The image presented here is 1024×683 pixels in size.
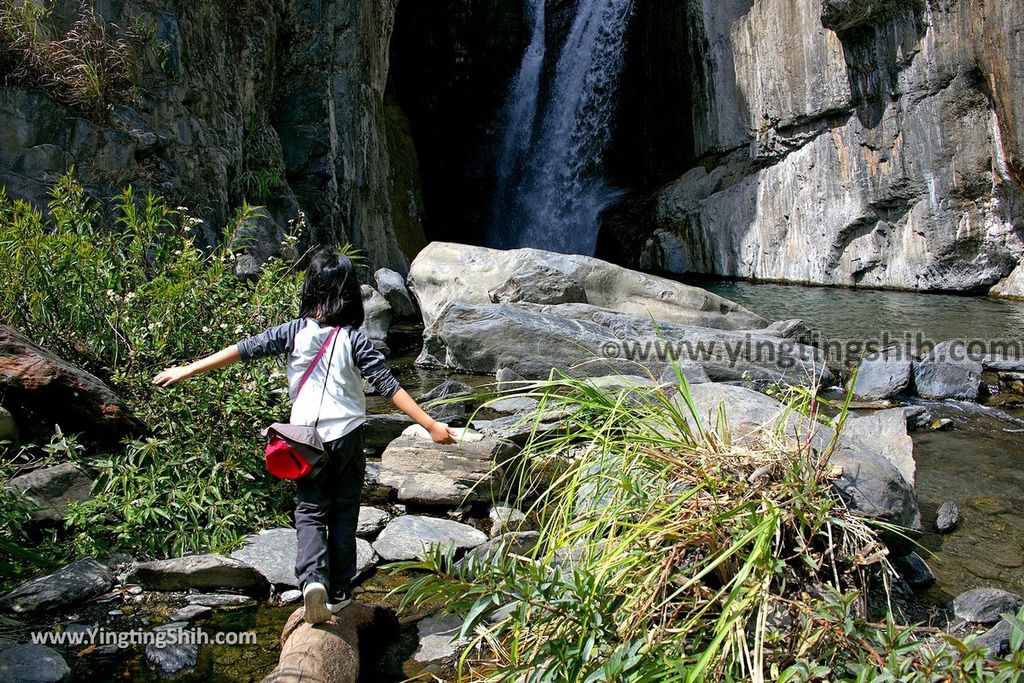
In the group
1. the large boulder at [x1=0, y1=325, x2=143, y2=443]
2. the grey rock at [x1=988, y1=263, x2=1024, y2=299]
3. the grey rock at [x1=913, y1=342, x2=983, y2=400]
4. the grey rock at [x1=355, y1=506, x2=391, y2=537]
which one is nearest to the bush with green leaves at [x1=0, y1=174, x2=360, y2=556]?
the large boulder at [x1=0, y1=325, x2=143, y2=443]

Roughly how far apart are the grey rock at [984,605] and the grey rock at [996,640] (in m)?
0.26

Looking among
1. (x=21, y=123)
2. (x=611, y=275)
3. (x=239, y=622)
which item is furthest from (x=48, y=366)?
(x=611, y=275)

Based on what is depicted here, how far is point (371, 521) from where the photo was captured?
4.11 meters

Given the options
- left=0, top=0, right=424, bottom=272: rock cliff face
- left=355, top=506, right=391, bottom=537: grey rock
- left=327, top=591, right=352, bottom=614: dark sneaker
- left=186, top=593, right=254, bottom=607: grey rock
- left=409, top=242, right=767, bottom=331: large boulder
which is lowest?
left=186, top=593, right=254, bottom=607: grey rock

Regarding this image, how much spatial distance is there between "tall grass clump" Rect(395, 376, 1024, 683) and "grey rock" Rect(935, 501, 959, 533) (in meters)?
1.96

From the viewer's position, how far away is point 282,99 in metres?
12.2

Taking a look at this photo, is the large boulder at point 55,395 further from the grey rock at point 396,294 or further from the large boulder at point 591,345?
the grey rock at point 396,294

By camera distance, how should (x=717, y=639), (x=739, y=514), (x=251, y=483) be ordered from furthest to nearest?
(x=251, y=483), (x=739, y=514), (x=717, y=639)

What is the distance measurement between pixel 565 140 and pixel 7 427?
16370mm

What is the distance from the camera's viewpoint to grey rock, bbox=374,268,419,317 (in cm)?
1116

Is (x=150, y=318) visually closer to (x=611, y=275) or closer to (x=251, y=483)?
(x=251, y=483)

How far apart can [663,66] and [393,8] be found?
6.61 meters

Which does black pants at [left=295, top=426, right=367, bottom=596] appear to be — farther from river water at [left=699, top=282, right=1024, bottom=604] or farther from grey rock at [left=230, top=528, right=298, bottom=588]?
river water at [left=699, top=282, right=1024, bottom=604]

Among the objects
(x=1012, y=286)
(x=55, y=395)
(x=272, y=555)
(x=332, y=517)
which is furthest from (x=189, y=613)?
(x=1012, y=286)
